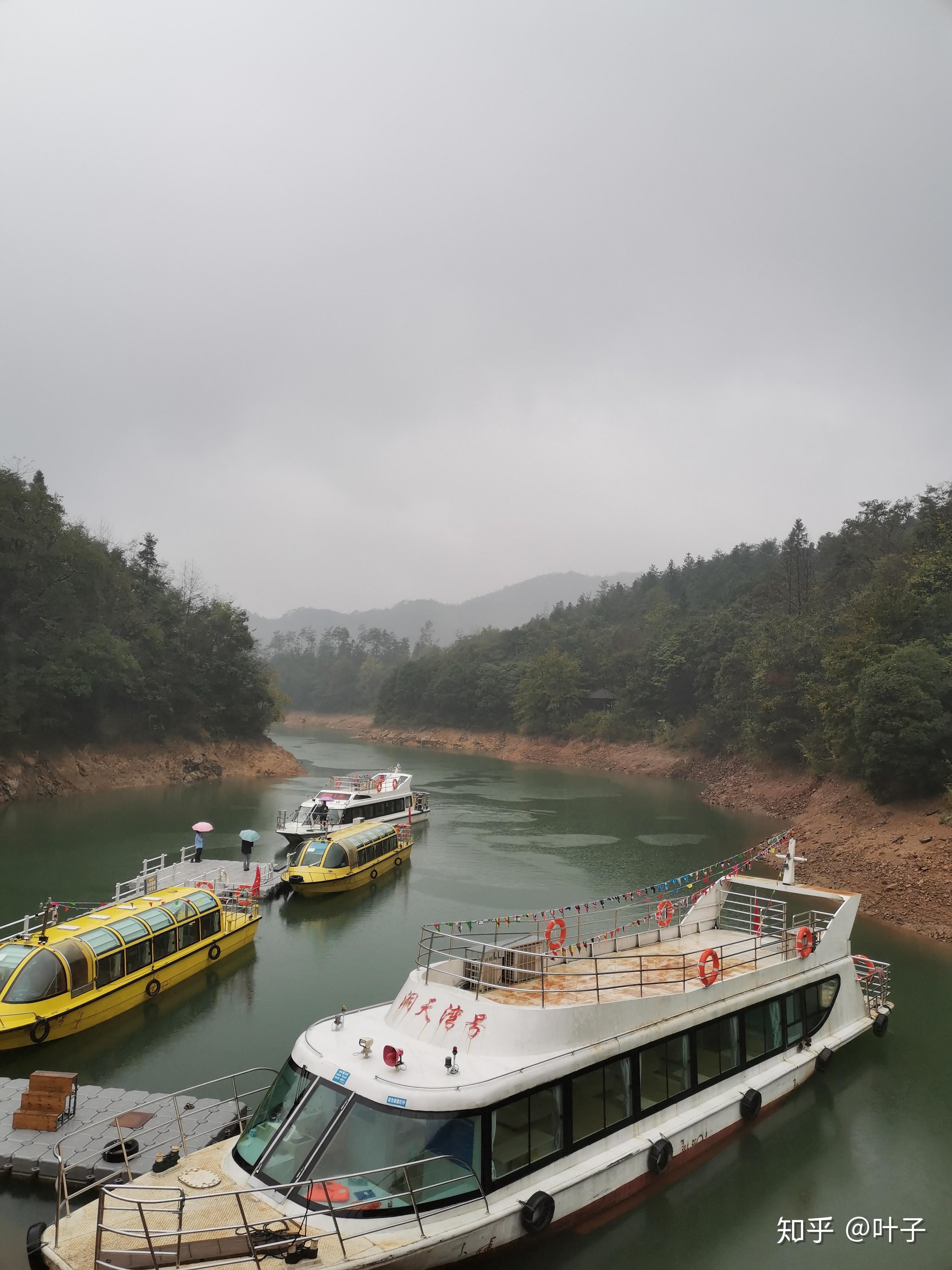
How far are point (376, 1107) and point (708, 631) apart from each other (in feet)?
225

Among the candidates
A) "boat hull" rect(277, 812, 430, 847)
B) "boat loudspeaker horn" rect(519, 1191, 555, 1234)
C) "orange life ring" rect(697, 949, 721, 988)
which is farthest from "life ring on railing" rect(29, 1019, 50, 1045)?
"boat hull" rect(277, 812, 430, 847)

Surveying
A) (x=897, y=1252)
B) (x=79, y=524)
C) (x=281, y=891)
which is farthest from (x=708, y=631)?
(x=897, y=1252)

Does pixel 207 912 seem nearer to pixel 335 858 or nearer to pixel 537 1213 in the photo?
pixel 335 858

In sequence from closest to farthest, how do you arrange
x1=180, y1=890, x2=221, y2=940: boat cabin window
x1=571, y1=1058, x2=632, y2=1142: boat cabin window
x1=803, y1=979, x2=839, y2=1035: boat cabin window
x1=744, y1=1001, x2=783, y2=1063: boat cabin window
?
x1=571, y1=1058, x2=632, y2=1142: boat cabin window
x1=744, y1=1001, x2=783, y2=1063: boat cabin window
x1=803, y1=979, x2=839, y2=1035: boat cabin window
x1=180, y1=890, x2=221, y2=940: boat cabin window

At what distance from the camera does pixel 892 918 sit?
75.6 ft

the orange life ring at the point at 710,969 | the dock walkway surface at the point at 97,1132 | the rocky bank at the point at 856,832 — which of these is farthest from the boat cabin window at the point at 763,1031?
the rocky bank at the point at 856,832

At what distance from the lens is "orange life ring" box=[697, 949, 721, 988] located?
10.8m

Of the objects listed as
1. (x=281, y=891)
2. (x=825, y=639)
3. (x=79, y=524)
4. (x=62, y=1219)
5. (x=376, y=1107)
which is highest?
(x=79, y=524)

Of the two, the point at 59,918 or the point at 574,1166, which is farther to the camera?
the point at 59,918

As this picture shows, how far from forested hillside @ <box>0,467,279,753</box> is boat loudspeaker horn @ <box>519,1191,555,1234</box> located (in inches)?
1577

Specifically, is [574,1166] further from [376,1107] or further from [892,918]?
[892,918]

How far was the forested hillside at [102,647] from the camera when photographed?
143 feet

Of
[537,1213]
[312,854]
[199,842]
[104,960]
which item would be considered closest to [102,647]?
[199,842]

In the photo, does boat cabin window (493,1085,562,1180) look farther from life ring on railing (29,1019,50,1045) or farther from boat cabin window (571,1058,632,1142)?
life ring on railing (29,1019,50,1045)
